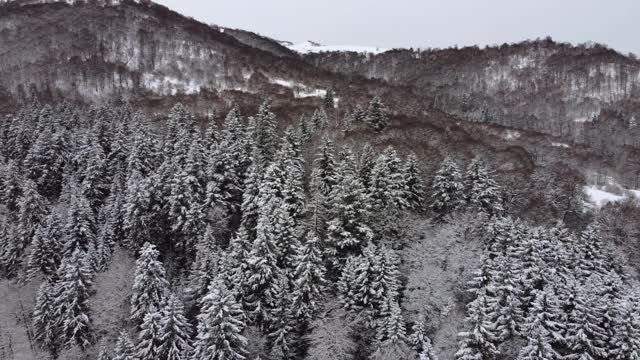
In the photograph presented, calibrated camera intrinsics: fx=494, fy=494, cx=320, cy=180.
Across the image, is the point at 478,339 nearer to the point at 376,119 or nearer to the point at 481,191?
the point at 481,191

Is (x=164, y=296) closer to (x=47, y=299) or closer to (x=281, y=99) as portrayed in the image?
(x=47, y=299)

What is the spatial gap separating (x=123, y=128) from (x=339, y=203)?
4015cm

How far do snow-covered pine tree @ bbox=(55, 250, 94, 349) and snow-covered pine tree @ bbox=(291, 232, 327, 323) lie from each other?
18.2 metres

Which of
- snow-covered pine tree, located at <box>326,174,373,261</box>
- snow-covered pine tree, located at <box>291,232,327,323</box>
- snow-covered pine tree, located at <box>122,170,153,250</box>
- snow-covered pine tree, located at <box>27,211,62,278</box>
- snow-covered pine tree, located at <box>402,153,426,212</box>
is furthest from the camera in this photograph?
snow-covered pine tree, located at <box>402,153,426,212</box>

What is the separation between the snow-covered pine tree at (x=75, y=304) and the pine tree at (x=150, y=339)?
8625mm

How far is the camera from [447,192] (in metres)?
54.9

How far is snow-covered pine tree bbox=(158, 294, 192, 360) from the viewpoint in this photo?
35.6 meters

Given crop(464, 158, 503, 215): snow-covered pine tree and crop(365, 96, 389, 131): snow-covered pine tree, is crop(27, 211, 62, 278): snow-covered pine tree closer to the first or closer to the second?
crop(464, 158, 503, 215): snow-covered pine tree

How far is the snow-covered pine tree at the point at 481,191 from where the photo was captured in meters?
53.6

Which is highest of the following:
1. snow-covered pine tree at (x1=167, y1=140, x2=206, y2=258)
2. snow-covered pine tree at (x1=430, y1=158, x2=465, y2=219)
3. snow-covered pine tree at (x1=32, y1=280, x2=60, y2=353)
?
snow-covered pine tree at (x1=430, y1=158, x2=465, y2=219)

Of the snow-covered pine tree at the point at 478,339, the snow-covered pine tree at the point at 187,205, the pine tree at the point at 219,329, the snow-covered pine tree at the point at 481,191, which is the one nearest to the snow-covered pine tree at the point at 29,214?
the snow-covered pine tree at the point at 187,205

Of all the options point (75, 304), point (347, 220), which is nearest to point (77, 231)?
point (75, 304)

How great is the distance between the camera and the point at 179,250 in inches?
1976

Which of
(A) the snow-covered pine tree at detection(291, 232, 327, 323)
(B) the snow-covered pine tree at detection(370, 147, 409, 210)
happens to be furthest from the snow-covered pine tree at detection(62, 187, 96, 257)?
(B) the snow-covered pine tree at detection(370, 147, 409, 210)
